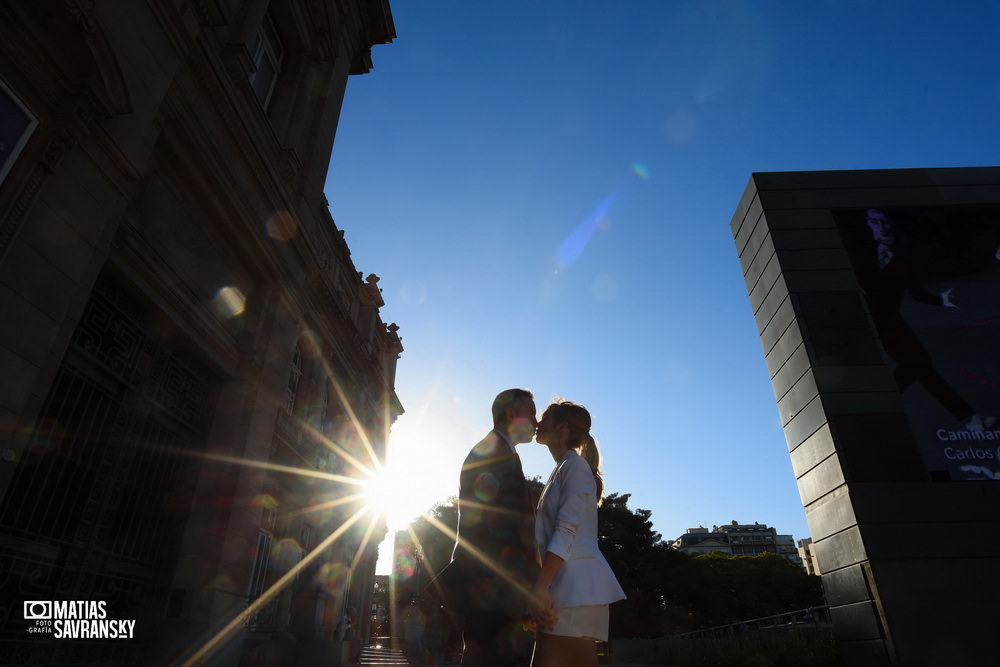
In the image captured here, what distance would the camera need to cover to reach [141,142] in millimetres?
4828

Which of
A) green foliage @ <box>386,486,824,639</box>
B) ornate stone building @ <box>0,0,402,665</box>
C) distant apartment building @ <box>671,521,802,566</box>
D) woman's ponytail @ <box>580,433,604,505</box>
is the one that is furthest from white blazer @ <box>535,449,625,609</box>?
distant apartment building @ <box>671,521,802,566</box>

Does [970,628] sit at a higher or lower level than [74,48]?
lower

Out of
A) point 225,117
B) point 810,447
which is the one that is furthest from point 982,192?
point 225,117

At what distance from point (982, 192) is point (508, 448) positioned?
1240 centimetres

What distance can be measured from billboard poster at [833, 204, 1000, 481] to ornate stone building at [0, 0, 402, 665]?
10264mm

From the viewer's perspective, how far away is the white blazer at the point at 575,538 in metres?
2.27

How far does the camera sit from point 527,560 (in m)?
2.48

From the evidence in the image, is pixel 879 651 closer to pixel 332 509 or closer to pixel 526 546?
pixel 526 546

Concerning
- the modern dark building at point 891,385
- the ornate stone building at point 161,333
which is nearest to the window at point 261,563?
the ornate stone building at point 161,333

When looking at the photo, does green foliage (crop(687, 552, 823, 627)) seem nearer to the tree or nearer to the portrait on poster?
the tree

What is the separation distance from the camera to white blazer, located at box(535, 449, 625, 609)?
2270 mm

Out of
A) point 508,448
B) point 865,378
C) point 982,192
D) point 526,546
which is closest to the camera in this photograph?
point 526,546

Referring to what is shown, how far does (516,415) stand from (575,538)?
754mm

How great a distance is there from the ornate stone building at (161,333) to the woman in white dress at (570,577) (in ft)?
12.1
